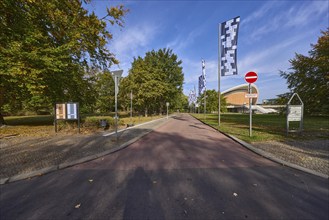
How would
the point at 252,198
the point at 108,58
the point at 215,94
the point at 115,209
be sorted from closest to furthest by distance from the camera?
1. the point at 115,209
2. the point at 252,198
3. the point at 108,58
4. the point at 215,94

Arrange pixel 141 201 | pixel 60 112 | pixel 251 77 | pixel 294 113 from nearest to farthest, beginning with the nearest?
pixel 141 201
pixel 251 77
pixel 294 113
pixel 60 112

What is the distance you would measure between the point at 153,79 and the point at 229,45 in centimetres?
2166

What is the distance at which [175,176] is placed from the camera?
3969 mm

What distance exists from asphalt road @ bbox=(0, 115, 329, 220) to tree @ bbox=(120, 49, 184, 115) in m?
26.3

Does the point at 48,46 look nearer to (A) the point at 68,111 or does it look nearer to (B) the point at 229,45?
(A) the point at 68,111

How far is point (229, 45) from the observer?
Answer: 40.1ft

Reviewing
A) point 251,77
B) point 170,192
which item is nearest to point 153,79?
point 251,77

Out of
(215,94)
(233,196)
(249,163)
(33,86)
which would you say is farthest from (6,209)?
(215,94)

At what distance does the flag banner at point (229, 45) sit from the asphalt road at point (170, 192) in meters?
8.93

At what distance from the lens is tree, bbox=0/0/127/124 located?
8.76m

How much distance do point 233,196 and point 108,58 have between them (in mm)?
14978

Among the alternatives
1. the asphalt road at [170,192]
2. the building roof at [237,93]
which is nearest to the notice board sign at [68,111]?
the asphalt road at [170,192]

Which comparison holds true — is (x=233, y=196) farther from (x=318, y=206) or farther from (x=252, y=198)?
(x=318, y=206)

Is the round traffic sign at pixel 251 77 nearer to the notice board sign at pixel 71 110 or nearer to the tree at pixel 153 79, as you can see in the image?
the notice board sign at pixel 71 110
